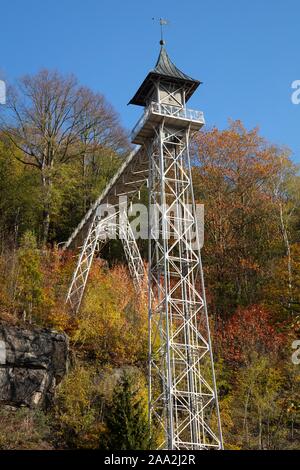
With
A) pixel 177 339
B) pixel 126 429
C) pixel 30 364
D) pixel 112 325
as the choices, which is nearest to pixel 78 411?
pixel 30 364

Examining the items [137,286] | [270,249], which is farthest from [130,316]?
[270,249]

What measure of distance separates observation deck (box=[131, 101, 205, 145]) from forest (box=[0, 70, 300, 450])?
21.9ft

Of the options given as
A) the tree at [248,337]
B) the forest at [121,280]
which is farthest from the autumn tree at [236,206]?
the tree at [248,337]

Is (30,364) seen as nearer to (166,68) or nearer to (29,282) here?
(29,282)

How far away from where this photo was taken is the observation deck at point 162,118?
2136 cm

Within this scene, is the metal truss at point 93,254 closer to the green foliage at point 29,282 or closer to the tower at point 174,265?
the green foliage at point 29,282

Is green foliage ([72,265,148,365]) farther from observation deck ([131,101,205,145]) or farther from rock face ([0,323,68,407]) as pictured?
observation deck ([131,101,205,145])

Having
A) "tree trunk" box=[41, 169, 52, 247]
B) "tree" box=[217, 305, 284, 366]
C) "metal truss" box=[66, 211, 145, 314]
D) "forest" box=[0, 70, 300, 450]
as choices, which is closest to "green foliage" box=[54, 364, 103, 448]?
"forest" box=[0, 70, 300, 450]

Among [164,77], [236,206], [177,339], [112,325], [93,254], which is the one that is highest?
[164,77]

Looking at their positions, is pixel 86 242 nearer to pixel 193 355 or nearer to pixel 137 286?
pixel 137 286

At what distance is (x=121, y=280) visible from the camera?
27.0 meters

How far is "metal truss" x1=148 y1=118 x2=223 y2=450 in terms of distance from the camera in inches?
711

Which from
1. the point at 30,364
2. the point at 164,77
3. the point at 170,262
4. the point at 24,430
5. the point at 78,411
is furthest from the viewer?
the point at 164,77

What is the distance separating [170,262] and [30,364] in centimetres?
584
